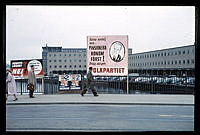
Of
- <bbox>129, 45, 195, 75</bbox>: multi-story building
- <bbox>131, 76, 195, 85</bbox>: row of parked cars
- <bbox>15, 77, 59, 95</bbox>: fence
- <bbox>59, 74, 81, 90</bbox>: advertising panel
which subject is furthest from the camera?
<bbox>129, 45, 195, 75</bbox>: multi-story building

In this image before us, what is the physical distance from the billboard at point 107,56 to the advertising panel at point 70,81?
1.31 meters

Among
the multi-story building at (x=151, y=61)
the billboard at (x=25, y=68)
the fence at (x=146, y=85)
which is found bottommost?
the fence at (x=146, y=85)

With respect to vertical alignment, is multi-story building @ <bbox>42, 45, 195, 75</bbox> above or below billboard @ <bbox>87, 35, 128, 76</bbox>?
above

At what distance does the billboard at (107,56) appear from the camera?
15.6 metres

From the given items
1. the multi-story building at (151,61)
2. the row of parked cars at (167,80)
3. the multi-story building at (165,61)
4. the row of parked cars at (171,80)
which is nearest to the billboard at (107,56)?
the row of parked cars at (167,80)

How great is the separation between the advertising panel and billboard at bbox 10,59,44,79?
1452 mm

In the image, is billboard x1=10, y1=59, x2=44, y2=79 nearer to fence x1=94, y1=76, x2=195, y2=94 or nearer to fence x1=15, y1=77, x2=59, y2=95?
fence x1=15, y1=77, x2=59, y2=95

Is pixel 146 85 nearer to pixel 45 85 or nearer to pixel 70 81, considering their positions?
pixel 70 81

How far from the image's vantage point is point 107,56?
15633 millimetres

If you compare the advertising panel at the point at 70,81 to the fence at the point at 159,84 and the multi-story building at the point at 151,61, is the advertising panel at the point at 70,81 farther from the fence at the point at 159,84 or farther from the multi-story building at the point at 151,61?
the multi-story building at the point at 151,61

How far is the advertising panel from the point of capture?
15.7 metres

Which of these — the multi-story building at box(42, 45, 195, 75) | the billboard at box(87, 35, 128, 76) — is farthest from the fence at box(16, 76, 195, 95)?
the multi-story building at box(42, 45, 195, 75)
